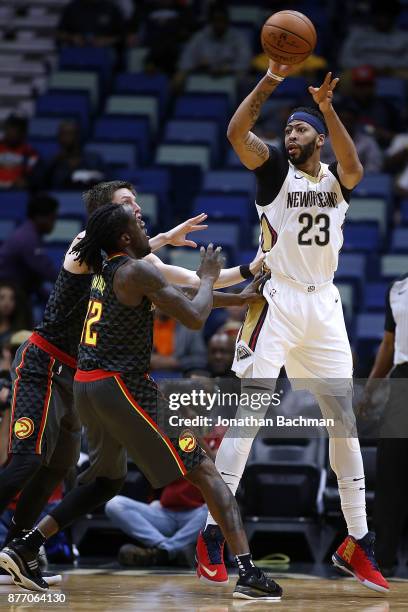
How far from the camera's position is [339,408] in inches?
258

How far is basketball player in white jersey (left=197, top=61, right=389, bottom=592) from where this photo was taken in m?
6.44

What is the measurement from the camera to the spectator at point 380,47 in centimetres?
1473

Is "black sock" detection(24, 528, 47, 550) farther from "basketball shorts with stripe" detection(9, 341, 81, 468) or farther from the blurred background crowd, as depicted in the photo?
the blurred background crowd

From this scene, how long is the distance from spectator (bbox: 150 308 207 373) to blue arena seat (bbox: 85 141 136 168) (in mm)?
2946

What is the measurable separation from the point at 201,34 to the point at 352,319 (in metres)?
5.67

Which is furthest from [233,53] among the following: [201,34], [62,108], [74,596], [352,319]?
[74,596]

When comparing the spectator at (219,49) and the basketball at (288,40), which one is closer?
the basketball at (288,40)

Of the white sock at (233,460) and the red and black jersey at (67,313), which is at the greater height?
the red and black jersey at (67,313)

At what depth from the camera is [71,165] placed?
13.0 metres

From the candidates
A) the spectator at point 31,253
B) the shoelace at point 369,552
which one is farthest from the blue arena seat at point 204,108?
the shoelace at point 369,552

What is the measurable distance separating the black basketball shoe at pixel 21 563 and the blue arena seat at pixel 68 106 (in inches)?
337

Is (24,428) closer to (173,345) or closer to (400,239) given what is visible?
(173,345)

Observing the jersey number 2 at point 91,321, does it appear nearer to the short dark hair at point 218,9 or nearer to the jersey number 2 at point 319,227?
the jersey number 2 at point 319,227

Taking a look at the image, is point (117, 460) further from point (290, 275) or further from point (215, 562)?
point (290, 275)
